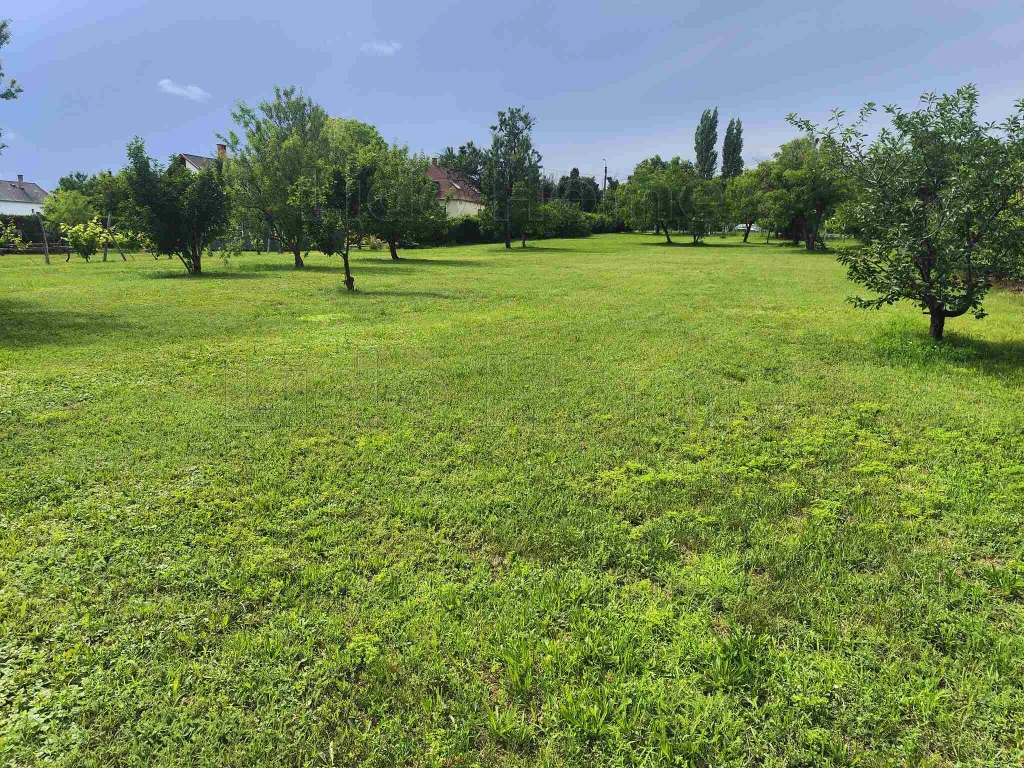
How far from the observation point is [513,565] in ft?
10.7

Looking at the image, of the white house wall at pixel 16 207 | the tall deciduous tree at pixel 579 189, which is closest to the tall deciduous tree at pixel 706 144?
the tall deciduous tree at pixel 579 189

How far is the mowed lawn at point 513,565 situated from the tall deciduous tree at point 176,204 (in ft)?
50.2

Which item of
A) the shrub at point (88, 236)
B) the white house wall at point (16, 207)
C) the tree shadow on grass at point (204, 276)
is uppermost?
the white house wall at point (16, 207)

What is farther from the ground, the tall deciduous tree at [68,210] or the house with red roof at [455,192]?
the house with red roof at [455,192]

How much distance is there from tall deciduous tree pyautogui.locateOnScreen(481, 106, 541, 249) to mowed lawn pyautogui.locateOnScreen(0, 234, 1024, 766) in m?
37.0

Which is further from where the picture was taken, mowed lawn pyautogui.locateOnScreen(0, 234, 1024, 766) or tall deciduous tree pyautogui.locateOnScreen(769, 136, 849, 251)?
tall deciduous tree pyautogui.locateOnScreen(769, 136, 849, 251)

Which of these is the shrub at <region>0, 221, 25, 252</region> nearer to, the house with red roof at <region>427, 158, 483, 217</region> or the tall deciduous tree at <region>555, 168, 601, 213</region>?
the house with red roof at <region>427, 158, 483, 217</region>

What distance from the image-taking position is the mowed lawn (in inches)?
87.4

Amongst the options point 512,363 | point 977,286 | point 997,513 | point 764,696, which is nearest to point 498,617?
point 764,696

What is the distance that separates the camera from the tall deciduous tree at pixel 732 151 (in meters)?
74.2

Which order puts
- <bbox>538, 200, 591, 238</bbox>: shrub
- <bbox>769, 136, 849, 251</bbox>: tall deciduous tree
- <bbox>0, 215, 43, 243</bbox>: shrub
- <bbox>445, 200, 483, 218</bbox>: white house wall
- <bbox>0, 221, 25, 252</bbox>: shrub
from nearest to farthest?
1. <bbox>0, 221, 25, 252</bbox>: shrub
2. <bbox>769, 136, 849, 251</bbox>: tall deciduous tree
3. <bbox>0, 215, 43, 243</bbox>: shrub
4. <bbox>538, 200, 591, 238</bbox>: shrub
5. <bbox>445, 200, 483, 218</bbox>: white house wall

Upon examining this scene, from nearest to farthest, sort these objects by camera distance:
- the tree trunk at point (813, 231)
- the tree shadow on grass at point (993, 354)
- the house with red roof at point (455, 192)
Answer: the tree shadow on grass at point (993, 354) < the tree trunk at point (813, 231) < the house with red roof at point (455, 192)

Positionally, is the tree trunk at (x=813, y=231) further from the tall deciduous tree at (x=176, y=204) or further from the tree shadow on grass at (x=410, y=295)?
the tall deciduous tree at (x=176, y=204)

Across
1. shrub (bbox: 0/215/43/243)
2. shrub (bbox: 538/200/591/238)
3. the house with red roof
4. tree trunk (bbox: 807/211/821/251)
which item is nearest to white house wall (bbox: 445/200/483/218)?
the house with red roof
